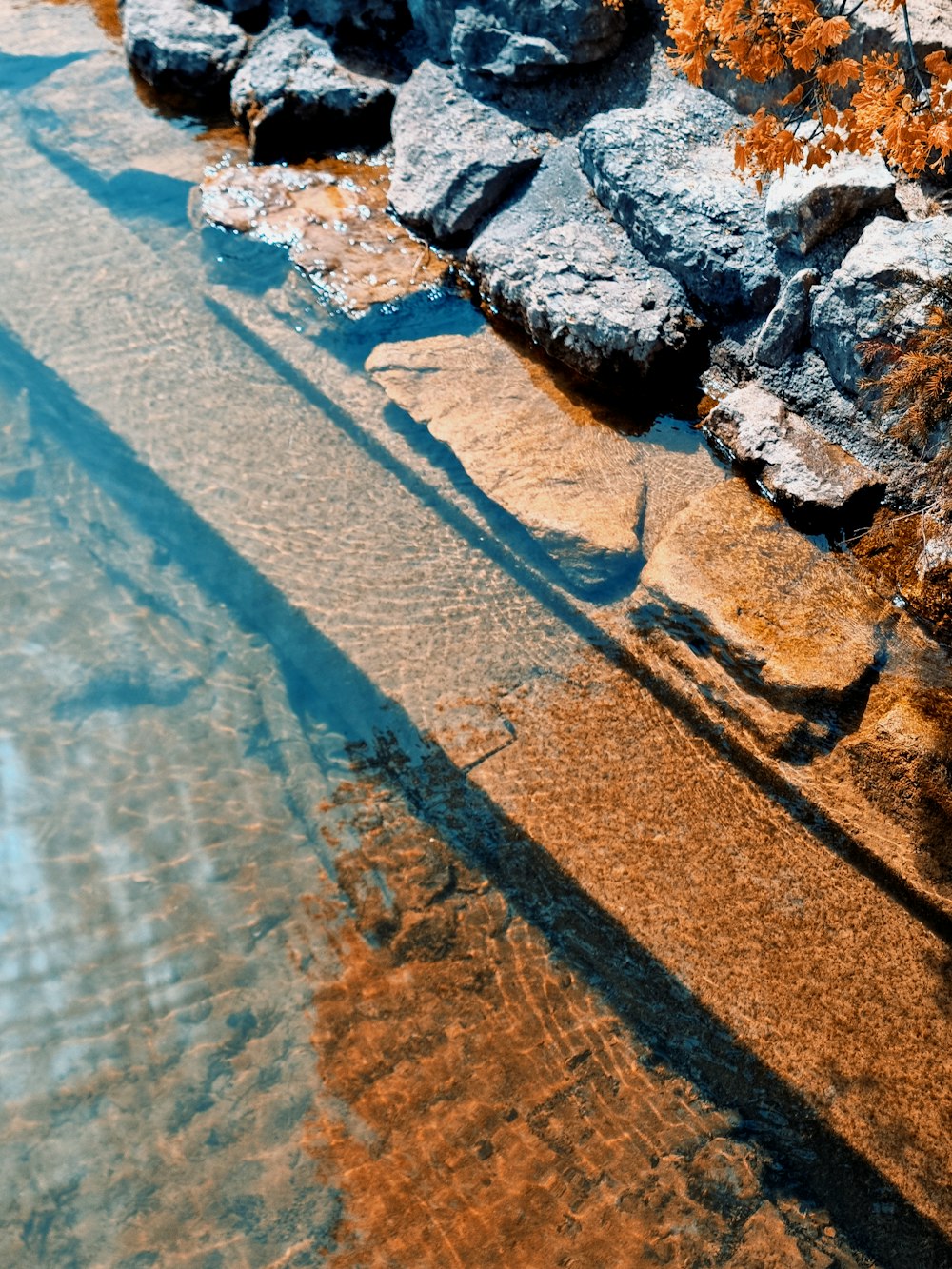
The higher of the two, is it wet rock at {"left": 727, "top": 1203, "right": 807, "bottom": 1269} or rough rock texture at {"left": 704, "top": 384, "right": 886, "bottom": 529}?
rough rock texture at {"left": 704, "top": 384, "right": 886, "bottom": 529}

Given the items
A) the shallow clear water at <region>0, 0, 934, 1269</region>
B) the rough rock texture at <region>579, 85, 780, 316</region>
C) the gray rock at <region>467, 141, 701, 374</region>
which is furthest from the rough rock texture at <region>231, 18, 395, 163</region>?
the shallow clear water at <region>0, 0, 934, 1269</region>

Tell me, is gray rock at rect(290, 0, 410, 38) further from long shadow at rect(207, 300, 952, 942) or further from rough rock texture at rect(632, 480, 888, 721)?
rough rock texture at rect(632, 480, 888, 721)

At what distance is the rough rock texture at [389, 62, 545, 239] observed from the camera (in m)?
6.56

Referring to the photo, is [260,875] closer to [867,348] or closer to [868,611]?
[868,611]

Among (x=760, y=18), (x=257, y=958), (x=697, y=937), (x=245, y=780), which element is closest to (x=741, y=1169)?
(x=697, y=937)

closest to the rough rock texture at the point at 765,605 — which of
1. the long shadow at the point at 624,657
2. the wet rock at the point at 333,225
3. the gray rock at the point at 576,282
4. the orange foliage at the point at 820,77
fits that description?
the long shadow at the point at 624,657

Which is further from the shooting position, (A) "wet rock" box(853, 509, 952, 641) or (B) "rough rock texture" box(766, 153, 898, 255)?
(B) "rough rock texture" box(766, 153, 898, 255)

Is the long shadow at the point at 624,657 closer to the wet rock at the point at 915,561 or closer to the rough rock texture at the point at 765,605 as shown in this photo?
the rough rock texture at the point at 765,605

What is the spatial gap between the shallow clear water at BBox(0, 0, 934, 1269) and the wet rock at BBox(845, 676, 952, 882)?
138cm

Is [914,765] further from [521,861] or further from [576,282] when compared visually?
[576,282]

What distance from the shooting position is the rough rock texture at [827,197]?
512 centimetres

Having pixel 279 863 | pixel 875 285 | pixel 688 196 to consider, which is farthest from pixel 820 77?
pixel 279 863

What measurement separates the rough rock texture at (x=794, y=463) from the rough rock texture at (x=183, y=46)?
5658 mm

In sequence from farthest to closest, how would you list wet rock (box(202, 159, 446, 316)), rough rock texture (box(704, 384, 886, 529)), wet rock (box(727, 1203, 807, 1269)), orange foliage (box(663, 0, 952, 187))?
wet rock (box(202, 159, 446, 316)) → rough rock texture (box(704, 384, 886, 529)) → orange foliage (box(663, 0, 952, 187)) → wet rock (box(727, 1203, 807, 1269))
